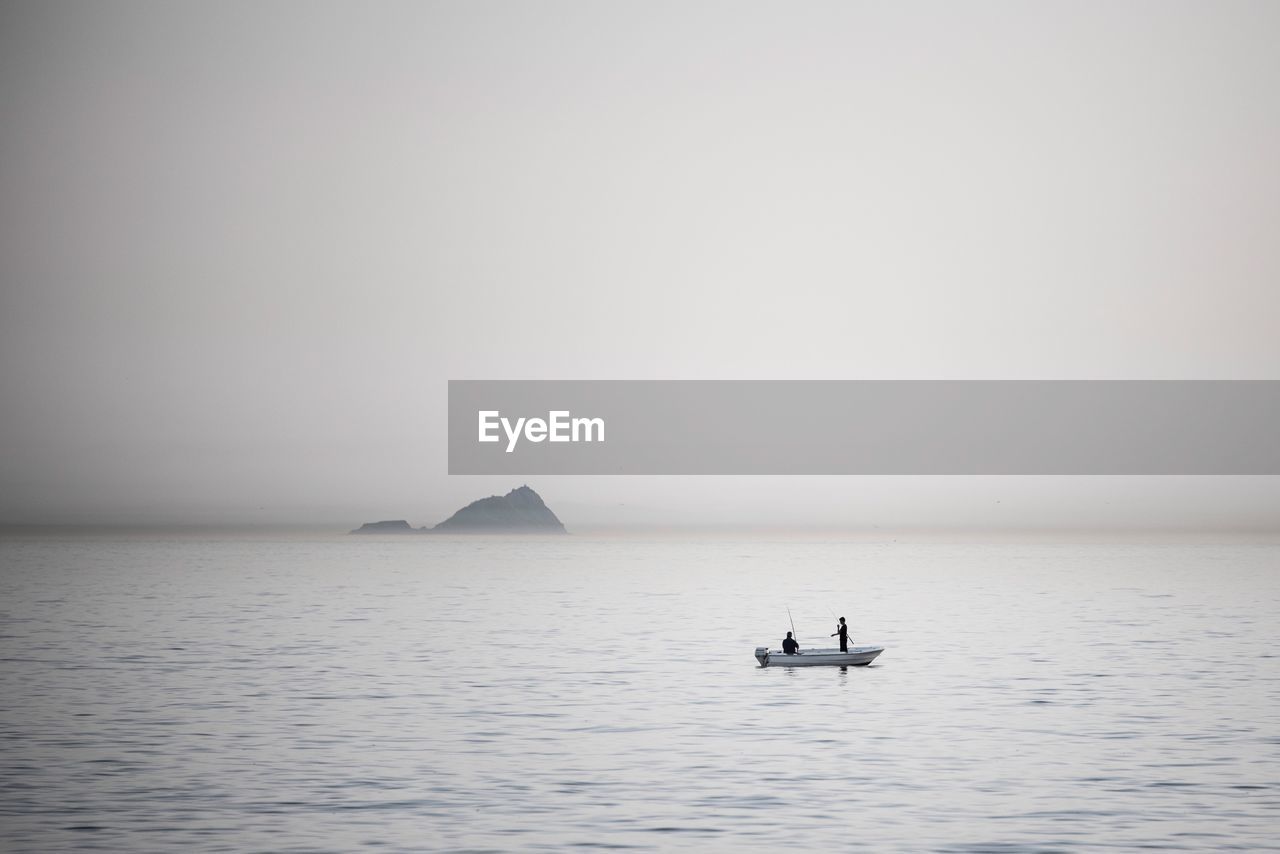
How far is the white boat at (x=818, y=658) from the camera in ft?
247

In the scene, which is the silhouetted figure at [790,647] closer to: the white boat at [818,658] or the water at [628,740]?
the white boat at [818,658]

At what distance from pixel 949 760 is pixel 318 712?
27.7 m

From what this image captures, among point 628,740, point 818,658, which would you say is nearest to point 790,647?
point 818,658

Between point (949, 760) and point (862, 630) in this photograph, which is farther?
point (862, 630)

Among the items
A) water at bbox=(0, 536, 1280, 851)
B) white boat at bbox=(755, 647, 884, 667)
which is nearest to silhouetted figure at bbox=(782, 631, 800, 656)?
white boat at bbox=(755, 647, 884, 667)

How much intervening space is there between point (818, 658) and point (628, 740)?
26031 mm

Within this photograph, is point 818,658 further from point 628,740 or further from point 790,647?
point 628,740

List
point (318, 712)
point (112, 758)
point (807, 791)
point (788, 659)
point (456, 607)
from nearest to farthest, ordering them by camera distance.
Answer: point (807, 791), point (112, 758), point (318, 712), point (788, 659), point (456, 607)

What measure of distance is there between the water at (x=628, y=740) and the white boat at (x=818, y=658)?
90cm

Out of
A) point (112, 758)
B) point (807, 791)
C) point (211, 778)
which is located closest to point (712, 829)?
point (807, 791)

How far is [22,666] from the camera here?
255ft

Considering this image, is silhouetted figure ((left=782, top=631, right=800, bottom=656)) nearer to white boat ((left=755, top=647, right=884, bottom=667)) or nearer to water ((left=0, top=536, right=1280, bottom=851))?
white boat ((left=755, top=647, right=884, bottom=667))

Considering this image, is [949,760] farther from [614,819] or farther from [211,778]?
[211,778]

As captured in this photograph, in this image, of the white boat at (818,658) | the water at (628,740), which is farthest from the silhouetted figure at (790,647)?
the water at (628,740)
